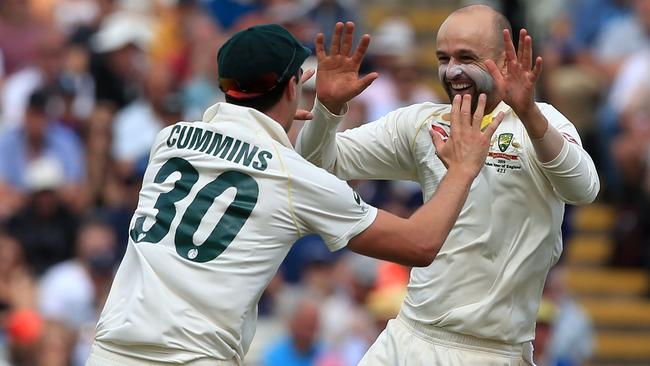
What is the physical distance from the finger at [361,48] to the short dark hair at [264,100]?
401 millimetres

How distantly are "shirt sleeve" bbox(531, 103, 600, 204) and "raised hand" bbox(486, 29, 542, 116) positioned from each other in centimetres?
25

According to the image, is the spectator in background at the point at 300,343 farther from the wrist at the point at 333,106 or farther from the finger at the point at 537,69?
the finger at the point at 537,69

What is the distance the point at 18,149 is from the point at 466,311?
724cm

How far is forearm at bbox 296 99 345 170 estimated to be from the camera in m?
6.51

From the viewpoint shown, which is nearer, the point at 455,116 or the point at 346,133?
the point at 455,116

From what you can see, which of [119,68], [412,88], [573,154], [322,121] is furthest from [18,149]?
[573,154]

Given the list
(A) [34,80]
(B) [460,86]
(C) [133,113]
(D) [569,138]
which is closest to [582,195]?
(D) [569,138]

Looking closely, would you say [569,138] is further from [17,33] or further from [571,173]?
[17,33]

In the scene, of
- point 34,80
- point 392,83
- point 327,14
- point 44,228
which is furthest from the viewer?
point 34,80

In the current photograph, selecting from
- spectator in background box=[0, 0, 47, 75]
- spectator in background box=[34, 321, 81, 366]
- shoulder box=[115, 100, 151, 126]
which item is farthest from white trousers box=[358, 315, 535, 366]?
spectator in background box=[0, 0, 47, 75]

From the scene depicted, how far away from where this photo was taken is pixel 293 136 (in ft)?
35.6

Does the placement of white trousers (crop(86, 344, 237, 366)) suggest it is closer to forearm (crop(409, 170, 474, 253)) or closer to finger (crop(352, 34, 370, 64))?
forearm (crop(409, 170, 474, 253))

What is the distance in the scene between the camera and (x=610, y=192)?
44.9 feet

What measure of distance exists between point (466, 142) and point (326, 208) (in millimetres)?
615
